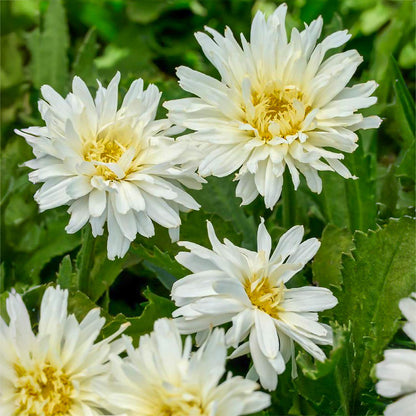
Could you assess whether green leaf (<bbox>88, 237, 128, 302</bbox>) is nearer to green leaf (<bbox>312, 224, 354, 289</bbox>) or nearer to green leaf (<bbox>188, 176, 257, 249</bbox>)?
green leaf (<bbox>188, 176, 257, 249</bbox>)

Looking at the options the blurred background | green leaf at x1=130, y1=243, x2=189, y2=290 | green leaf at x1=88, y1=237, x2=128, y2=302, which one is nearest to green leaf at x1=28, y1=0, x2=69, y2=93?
the blurred background

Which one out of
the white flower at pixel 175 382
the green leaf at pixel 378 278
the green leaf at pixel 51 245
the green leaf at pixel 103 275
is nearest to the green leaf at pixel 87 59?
the green leaf at pixel 51 245

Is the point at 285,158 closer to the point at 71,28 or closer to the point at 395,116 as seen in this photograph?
the point at 395,116

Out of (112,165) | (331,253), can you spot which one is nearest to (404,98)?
(331,253)

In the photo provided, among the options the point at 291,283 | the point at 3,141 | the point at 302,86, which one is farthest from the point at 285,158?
the point at 3,141

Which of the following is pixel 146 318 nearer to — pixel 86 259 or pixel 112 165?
pixel 86 259

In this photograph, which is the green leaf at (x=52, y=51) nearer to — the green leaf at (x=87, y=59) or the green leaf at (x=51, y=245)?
the green leaf at (x=87, y=59)
